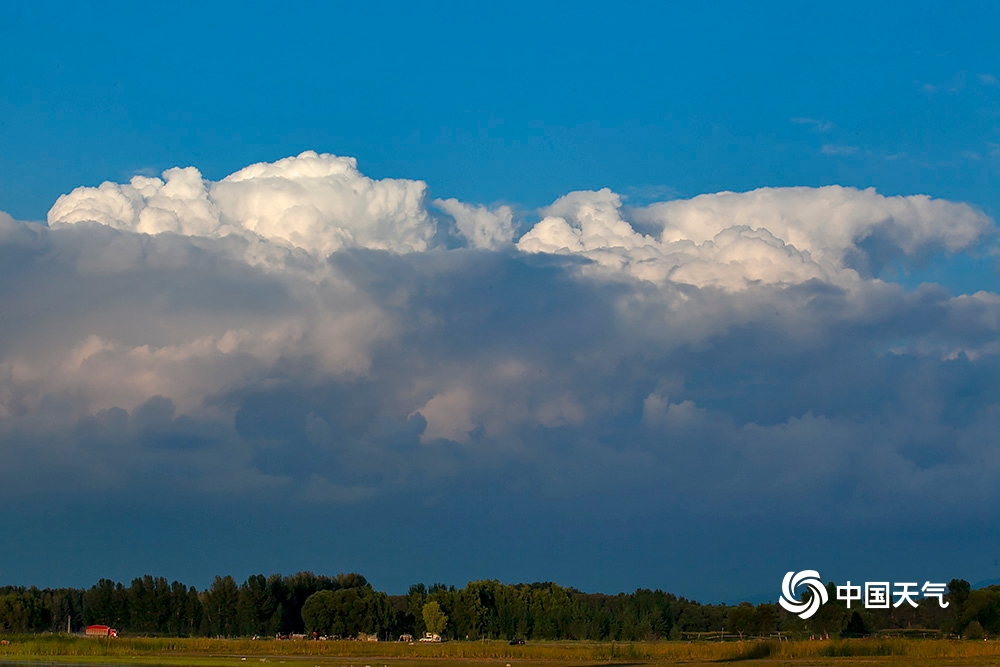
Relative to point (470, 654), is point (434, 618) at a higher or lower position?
lower

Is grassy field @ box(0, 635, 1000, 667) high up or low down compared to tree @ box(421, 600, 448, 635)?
up

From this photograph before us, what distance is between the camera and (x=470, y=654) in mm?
108750

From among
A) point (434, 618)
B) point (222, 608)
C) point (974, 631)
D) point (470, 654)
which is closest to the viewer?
point (470, 654)

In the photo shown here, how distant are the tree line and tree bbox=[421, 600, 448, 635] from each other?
6.9 inches

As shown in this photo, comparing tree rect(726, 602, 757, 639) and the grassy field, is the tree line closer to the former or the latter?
tree rect(726, 602, 757, 639)

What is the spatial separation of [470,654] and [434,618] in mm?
60940

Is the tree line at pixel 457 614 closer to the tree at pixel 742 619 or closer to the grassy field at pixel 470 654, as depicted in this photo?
the tree at pixel 742 619

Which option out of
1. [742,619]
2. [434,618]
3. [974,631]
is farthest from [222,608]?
[974,631]

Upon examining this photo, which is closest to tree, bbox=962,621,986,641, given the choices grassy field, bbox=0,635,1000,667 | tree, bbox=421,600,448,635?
grassy field, bbox=0,635,1000,667

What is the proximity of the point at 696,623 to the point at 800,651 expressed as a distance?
80.1 m

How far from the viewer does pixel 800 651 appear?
4008 inches

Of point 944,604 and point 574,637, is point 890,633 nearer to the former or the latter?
point 944,604

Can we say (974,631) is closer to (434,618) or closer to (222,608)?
(434,618)

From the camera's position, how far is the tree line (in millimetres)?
153375
